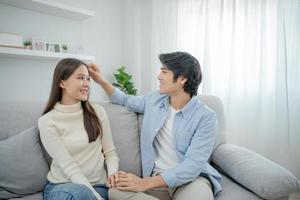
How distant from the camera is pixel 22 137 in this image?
1298 millimetres

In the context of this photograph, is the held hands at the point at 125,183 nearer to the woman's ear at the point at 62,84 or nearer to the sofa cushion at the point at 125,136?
the sofa cushion at the point at 125,136

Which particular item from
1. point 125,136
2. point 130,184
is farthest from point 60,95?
point 130,184

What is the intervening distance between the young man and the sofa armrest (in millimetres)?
131

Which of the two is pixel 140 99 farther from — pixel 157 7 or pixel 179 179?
pixel 157 7

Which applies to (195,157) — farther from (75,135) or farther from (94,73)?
(94,73)

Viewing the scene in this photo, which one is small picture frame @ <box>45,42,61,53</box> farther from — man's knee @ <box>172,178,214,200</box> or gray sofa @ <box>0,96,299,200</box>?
man's knee @ <box>172,178,214,200</box>

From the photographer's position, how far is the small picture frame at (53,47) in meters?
2.30

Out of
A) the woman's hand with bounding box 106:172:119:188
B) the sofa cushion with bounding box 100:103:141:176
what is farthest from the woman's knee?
the sofa cushion with bounding box 100:103:141:176

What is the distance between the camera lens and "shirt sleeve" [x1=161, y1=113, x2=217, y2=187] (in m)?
1.23

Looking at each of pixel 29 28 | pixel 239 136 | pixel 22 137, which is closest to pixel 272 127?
pixel 239 136

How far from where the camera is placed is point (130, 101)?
162cm

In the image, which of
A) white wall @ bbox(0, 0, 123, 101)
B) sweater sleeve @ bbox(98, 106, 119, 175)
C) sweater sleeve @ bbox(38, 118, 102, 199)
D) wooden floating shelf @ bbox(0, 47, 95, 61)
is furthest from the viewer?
white wall @ bbox(0, 0, 123, 101)

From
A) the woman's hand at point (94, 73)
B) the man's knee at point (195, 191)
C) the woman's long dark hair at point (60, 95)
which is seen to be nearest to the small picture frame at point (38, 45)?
the woman's hand at point (94, 73)

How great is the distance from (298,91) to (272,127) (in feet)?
1.32
